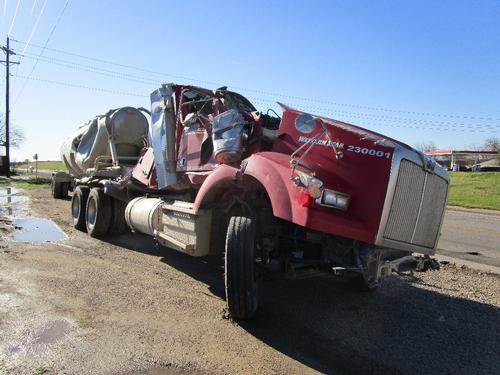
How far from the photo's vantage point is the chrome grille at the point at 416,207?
467 centimetres

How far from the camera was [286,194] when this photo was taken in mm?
4734

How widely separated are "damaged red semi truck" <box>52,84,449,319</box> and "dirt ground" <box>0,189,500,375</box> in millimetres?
507

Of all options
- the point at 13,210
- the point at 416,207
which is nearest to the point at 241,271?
the point at 416,207

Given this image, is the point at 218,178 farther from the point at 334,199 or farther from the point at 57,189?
the point at 57,189

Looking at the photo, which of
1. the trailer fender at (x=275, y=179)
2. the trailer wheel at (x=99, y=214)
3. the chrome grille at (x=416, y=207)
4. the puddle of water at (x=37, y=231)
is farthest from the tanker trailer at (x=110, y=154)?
the chrome grille at (x=416, y=207)

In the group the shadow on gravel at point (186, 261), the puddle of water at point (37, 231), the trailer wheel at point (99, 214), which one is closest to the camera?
the shadow on gravel at point (186, 261)

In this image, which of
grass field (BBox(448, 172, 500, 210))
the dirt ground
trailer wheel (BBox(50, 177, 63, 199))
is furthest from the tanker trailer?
grass field (BBox(448, 172, 500, 210))

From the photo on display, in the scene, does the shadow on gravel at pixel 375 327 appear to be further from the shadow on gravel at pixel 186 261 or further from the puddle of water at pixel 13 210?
the puddle of water at pixel 13 210

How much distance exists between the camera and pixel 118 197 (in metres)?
10.3

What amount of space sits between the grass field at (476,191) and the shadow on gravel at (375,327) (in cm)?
1907

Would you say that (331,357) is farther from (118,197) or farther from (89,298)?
(118,197)

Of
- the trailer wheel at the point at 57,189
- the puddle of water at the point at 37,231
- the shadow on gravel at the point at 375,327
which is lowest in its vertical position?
the trailer wheel at the point at 57,189

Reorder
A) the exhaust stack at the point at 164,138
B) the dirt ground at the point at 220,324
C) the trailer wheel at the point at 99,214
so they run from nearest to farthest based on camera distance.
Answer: the dirt ground at the point at 220,324 → the exhaust stack at the point at 164,138 → the trailer wheel at the point at 99,214

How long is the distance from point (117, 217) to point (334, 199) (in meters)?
7.40
